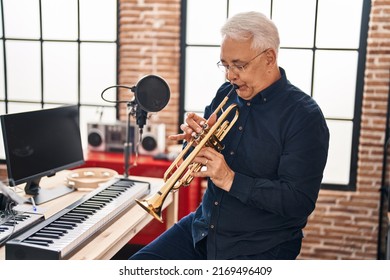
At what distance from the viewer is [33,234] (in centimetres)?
170

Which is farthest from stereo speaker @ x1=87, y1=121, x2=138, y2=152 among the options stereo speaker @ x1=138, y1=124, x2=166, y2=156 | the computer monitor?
the computer monitor

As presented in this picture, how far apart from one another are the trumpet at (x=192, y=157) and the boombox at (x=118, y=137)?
1.63 meters

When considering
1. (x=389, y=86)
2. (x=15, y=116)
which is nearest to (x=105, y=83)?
(x=15, y=116)

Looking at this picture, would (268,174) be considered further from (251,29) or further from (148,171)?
(148,171)

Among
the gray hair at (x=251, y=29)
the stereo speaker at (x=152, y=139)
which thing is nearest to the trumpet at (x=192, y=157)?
the gray hair at (x=251, y=29)

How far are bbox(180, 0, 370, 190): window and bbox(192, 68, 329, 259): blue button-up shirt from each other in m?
1.63

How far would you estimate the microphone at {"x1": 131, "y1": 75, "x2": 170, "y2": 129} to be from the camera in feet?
7.50

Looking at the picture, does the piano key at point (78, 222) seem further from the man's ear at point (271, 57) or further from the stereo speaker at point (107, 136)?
the stereo speaker at point (107, 136)

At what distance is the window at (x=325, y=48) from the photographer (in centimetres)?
326

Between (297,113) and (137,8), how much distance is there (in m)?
2.14

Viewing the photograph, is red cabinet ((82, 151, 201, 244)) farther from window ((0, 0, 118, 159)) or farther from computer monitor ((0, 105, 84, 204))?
computer monitor ((0, 105, 84, 204))

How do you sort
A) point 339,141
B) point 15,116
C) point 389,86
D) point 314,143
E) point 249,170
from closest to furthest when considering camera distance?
point 314,143
point 249,170
point 15,116
point 389,86
point 339,141

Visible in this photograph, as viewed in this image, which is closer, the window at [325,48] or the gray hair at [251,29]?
the gray hair at [251,29]
